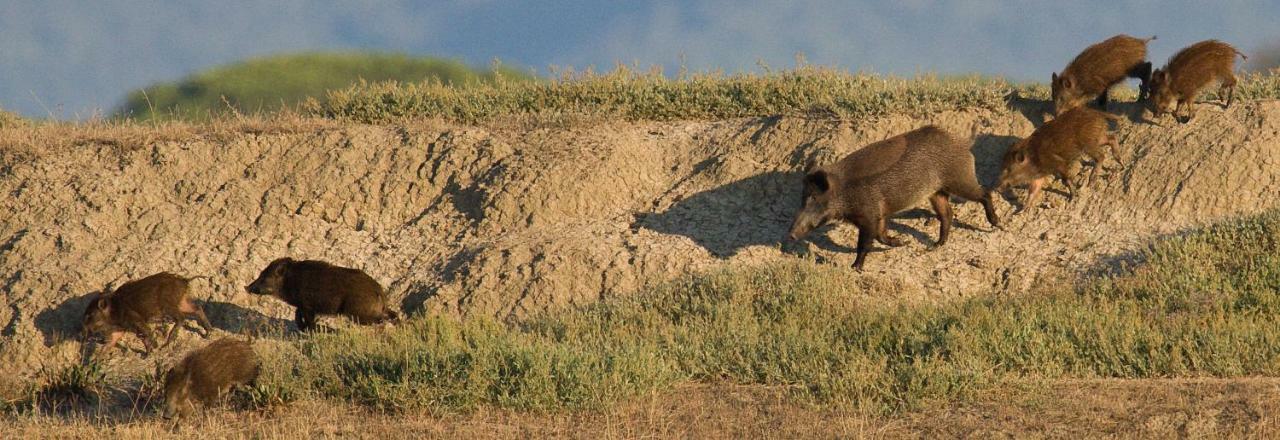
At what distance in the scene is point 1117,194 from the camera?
491 inches

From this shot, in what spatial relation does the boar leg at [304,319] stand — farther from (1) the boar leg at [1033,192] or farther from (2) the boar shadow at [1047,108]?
(2) the boar shadow at [1047,108]

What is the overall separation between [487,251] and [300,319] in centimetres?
177

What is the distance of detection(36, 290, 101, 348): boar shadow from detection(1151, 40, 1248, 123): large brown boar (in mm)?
9622

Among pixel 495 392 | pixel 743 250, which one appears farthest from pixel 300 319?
pixel 743 250

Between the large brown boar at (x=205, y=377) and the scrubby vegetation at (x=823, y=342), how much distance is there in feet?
0.71

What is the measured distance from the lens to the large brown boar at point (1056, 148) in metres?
12.1

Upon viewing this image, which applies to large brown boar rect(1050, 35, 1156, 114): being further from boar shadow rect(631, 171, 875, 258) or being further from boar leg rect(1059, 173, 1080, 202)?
boar shadow rect(631, 171, 875, 258)

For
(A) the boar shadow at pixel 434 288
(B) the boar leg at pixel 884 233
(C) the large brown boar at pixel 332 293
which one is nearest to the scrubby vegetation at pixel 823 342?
(C) the large brown boar at pixel 332 293

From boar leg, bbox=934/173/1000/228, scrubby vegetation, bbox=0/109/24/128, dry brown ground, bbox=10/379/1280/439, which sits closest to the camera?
dry brown ground, bbox=10/379/1280/439

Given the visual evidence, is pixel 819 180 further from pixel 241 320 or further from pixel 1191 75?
pixel 241 320

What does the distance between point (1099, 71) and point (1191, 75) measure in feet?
2.59

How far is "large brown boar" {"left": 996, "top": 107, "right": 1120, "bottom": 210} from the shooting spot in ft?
39.5

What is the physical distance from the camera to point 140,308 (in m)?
11.3

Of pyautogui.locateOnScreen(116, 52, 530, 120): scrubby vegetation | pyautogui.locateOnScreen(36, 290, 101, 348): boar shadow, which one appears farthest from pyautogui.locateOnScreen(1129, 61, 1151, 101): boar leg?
pyautogui.locateOnScreen(116, 52, 530, 120): scrubby vegetation
